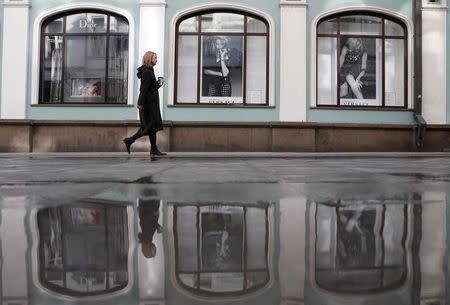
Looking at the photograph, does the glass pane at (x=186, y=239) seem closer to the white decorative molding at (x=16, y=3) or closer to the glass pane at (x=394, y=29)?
the white decorative molding at (x=16, y=3)

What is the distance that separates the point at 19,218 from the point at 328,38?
13.8 metres

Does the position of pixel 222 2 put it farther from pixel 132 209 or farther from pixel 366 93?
pixel 132 209

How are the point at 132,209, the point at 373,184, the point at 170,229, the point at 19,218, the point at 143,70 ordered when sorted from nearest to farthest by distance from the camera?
1. the point at 170,229
2. the point at 19,218
3. the point at 132,209
4. the point at 373,184
5. the point at 143,70

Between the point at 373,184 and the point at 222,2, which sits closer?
the point at 373,184

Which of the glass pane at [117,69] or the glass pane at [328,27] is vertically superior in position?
the glass pane at [328,27]

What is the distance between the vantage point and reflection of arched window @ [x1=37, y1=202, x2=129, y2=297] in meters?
1.51

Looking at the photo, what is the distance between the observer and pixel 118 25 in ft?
50.0

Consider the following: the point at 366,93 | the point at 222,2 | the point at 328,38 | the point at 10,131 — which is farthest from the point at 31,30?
the point at 366,93

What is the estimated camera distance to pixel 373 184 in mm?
4660

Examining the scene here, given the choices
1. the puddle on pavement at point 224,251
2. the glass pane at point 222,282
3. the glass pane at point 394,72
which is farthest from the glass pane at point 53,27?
the glass pane at point 222,282

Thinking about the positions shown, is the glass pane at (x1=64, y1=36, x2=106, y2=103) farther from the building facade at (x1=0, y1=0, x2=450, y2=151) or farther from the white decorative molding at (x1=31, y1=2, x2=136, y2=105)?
the white decorative molding at (x1=31, y1=2, x2=136, y2=105)

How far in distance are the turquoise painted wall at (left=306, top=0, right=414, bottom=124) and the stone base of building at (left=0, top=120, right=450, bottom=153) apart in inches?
12.9

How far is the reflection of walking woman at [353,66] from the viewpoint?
15.5 metres

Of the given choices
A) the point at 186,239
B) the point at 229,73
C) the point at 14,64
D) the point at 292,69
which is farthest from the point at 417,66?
the point at 186,239
